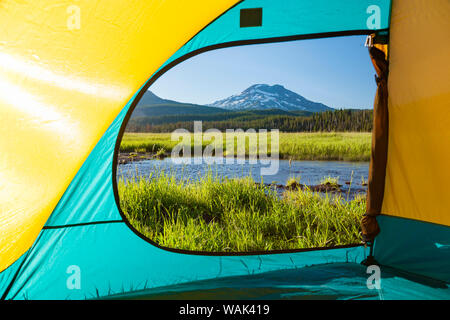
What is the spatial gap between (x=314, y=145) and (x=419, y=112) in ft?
5.58

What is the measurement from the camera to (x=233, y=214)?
2.48 meters

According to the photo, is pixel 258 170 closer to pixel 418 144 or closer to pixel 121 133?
pixel 418 144

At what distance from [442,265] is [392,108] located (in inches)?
32.1

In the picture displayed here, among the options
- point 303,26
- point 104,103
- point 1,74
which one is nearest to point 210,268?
point 104,103

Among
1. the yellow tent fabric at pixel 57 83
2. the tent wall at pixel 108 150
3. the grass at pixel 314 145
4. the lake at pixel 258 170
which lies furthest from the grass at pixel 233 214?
the yellow tent fabric at pixel 57 83

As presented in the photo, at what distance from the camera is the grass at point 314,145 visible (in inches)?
108

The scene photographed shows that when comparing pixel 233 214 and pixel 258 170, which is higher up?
pixel 258 170

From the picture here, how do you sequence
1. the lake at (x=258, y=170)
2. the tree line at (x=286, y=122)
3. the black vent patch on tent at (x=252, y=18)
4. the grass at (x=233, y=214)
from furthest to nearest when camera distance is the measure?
the tree line at (x=286, y=122)
the lake at (x=258, y=170)
the grass at (x=233, y=214)
the black vent patch on tent at (x=252, y=18)

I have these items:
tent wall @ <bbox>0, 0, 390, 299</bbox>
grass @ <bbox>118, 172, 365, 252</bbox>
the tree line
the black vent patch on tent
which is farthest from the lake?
the black vent patch on tent

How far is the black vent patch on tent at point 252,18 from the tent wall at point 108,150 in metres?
0.03

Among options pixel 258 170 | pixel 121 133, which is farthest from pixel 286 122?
pixel 121 133

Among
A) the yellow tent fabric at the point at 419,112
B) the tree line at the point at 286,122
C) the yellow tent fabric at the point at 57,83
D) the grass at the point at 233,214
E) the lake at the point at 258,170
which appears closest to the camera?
the yellow tent fabric at the point at 57,83

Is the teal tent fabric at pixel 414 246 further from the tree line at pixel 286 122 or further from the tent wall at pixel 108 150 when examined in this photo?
the tree line at pixel 286 122
